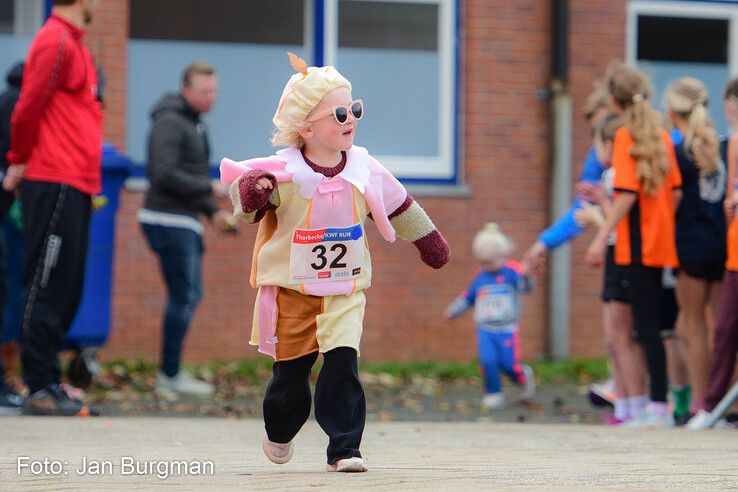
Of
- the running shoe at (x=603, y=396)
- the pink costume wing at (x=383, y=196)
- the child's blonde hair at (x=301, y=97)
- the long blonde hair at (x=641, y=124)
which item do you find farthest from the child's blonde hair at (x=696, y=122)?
the child's blonde hair at (x=301, y=97)

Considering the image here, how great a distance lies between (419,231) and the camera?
5.62m

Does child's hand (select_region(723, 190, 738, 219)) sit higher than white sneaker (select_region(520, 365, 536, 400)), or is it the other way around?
child's hand (select_region(723, 190, 738, 219))

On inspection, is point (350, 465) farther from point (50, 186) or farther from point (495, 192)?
point (495, 192)

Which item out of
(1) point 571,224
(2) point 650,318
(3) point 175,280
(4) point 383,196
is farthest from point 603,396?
(4) point 383,196

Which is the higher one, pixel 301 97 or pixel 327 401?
pixel 301 97

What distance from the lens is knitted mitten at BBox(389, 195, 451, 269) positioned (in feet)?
18.4

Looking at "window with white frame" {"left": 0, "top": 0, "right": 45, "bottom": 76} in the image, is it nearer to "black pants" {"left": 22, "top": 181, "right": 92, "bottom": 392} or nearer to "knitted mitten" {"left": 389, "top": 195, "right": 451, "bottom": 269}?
"black pants" {"left": 22, "top": 181, "right": 92, "bottom": 392}

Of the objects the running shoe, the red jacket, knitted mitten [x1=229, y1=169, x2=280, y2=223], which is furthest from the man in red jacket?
the running shoe

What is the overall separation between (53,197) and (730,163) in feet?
11.9

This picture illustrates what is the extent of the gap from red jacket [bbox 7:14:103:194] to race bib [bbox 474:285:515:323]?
3019 mm

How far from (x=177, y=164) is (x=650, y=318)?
131 inches

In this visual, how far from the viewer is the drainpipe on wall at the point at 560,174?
1220 centimetres

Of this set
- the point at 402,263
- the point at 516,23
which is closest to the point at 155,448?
the point at 402,263

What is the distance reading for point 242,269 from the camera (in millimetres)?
11562
